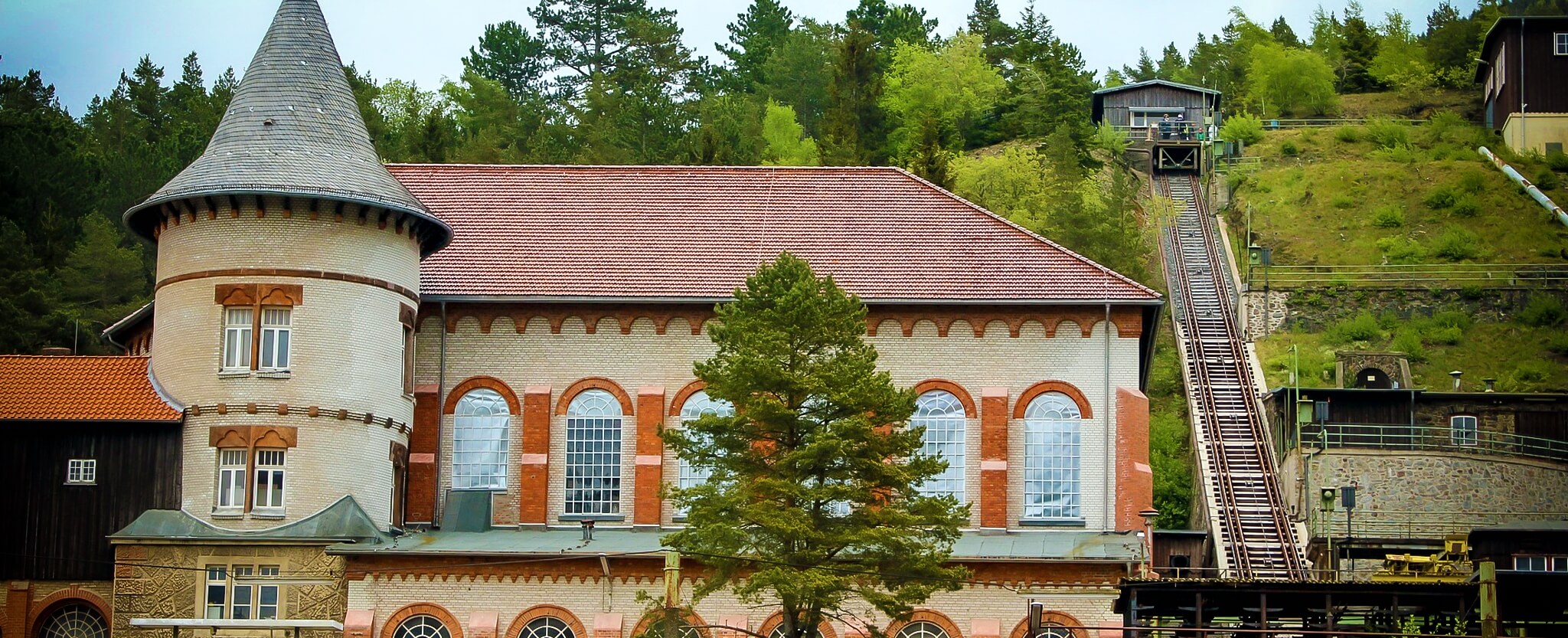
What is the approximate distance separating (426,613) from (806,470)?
10.2 metres

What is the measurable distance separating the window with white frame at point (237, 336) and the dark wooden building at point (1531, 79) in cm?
6735

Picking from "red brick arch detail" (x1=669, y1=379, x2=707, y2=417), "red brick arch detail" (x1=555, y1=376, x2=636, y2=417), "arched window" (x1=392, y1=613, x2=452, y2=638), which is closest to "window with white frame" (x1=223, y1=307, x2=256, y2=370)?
"arched window" (x1=392, y1=613, x2=452, y2=638)

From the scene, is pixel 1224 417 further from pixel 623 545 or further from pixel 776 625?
pixel 623 545

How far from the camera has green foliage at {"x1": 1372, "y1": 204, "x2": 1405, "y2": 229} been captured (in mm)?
90438

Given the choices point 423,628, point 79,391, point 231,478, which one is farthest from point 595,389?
point 79,391

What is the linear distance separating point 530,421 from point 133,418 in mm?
9209

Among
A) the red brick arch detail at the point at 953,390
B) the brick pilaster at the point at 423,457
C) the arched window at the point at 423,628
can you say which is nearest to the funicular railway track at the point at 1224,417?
the red brick arch detail at the point at 953,390

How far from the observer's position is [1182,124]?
10612cm

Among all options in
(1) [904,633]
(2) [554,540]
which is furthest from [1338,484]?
(2) [554,540]

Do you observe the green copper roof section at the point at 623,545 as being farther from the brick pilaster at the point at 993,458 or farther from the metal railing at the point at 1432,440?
the metal railing at the point at 1432,440

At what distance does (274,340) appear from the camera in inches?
1842

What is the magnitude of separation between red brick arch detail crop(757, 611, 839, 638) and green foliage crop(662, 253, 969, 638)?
4495mm

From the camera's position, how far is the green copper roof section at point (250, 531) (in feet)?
149

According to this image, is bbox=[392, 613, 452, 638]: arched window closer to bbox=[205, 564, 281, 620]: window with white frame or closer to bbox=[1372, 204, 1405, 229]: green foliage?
bbox=[205, 564, 281, 620]: window with white frame
